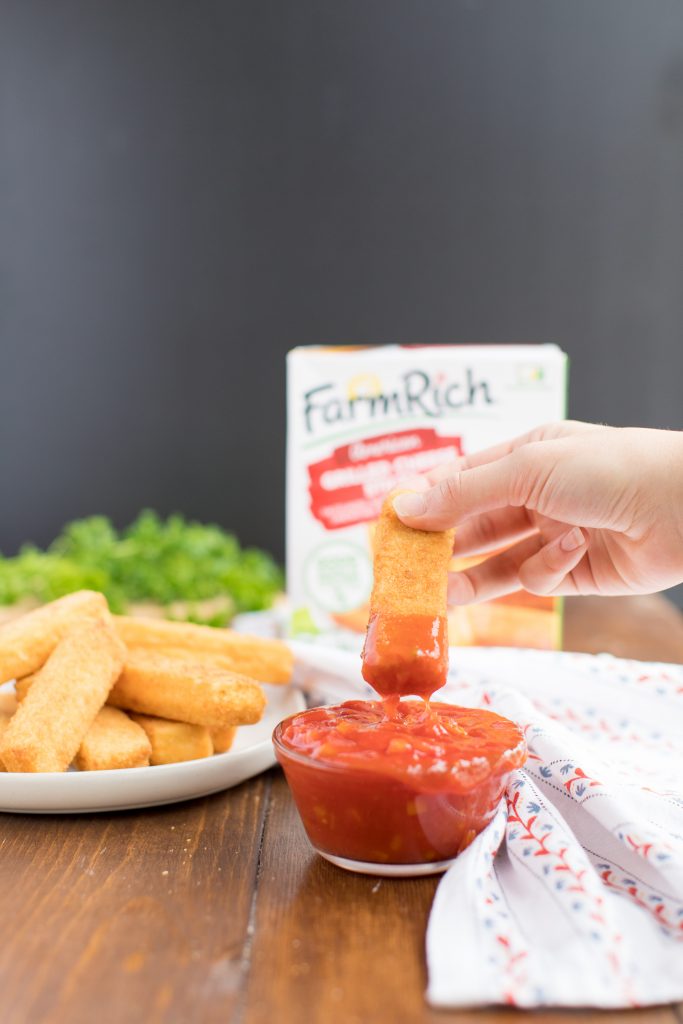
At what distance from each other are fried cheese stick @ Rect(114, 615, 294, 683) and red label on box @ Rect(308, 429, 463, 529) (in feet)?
1.44

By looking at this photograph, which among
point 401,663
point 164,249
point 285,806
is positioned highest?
point 164,249

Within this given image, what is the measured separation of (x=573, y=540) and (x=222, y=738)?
0.58 meters

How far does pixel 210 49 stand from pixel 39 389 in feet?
4.98

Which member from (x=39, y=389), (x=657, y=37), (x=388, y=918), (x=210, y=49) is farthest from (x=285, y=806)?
(x=657, y=37)

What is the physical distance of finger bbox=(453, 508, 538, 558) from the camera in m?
1.54

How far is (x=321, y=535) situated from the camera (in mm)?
1957

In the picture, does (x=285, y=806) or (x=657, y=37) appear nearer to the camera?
Answer: (x=285, y=806)

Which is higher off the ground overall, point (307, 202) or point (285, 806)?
point (307, 202)

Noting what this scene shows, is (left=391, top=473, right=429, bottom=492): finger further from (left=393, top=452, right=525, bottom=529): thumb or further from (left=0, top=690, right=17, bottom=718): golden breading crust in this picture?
(left=0, top=690, right=17, bottom=718): golden breading crust

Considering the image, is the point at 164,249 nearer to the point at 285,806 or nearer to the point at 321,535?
the point at 321,535

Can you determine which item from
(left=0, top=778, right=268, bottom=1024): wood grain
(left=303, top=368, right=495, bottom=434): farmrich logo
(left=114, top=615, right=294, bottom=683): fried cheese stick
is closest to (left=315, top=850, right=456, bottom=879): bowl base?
(left=0, top=778, right=268, bottom=1024): wood grain

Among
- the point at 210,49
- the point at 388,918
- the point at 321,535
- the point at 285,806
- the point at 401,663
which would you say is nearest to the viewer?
the point at 388,918

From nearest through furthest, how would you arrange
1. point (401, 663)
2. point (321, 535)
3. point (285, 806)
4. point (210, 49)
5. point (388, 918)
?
point (388, 918) → point (401, 663) → point (285, 806) → point (321, 535) → point (210, 49)

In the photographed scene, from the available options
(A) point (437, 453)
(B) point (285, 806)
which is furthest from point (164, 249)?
(B) point (285, 806)
